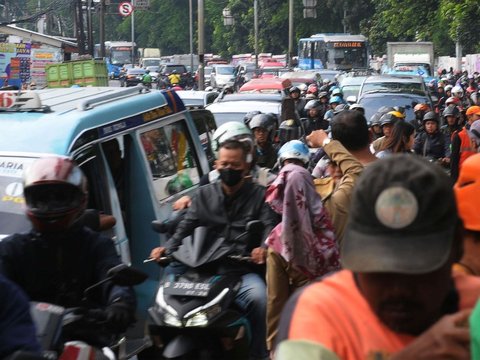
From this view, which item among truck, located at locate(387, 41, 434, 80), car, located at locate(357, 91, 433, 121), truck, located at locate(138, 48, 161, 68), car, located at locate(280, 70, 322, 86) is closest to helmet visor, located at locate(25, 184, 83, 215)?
car, located at locate(357, 91, 433, 121)

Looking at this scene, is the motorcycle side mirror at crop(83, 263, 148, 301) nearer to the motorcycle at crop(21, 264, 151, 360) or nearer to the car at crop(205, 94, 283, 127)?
the motorcycle at crop(21, 264, 151, 360)

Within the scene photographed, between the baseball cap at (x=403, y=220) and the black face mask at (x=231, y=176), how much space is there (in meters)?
4.26

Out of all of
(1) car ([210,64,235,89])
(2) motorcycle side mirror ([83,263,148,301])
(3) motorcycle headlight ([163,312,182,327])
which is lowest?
(1) car ([210,64,235,89])

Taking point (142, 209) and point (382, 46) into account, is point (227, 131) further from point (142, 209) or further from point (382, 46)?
point (382, 46)

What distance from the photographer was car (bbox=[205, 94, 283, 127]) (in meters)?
15.6

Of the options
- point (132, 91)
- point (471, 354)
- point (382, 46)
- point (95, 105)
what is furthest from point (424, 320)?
point (382, 46)

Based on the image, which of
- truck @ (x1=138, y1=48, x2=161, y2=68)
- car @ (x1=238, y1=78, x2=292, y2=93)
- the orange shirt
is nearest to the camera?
Answer: the orange shirt

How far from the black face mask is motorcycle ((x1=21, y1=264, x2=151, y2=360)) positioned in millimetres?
1810

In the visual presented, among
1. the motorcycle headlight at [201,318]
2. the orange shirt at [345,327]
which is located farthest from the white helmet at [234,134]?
the orange shirt at [345,327]

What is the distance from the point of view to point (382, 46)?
63.7m

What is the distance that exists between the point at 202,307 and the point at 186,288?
17 cm

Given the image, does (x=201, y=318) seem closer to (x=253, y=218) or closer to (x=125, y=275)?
(x=253, y=218)

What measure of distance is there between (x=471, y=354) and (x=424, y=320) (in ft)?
0.96

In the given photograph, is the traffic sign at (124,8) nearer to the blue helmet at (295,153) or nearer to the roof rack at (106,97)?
the roof rack at (106,97)
